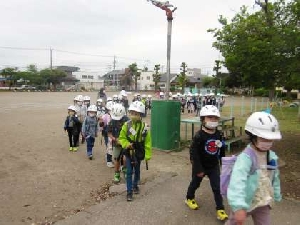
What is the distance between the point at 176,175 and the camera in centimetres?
618

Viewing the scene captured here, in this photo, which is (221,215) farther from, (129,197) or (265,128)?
(265,128)

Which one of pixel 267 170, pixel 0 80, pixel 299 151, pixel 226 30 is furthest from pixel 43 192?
pixel 0 80

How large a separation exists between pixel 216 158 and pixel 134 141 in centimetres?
133

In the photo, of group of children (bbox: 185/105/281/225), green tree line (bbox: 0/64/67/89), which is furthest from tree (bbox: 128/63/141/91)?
group of children (bbox: 185/105/281/225)

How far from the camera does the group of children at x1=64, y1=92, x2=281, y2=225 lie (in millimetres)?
2652

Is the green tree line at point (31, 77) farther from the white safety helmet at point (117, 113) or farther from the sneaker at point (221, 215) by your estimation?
the sneaker at point (221, 215)

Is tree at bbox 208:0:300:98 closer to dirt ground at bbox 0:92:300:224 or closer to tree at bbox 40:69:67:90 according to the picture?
dirt ground at bbox 0:92:300:224

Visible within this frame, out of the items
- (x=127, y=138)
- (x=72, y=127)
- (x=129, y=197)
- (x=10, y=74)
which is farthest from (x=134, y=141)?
(x=10, y=74)

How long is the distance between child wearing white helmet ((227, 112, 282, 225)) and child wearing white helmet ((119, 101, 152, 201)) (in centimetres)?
227

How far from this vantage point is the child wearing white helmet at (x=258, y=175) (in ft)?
8.56

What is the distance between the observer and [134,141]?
4.84m

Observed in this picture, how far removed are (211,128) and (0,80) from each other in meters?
78.5

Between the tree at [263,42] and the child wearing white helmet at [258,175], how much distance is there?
4803mm

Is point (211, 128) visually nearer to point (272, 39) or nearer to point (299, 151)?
point (272, 39)
